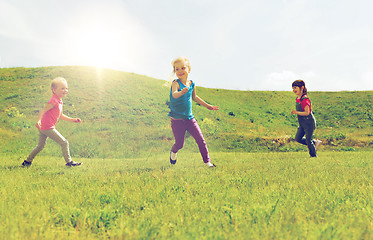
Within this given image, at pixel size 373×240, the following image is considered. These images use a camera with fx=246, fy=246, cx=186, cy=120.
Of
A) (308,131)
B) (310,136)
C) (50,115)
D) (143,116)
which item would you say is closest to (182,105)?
(50,115)

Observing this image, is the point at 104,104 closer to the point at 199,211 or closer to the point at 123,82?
the point at 123,82

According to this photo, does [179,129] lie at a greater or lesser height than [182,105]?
lesser

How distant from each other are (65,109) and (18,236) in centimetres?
2145

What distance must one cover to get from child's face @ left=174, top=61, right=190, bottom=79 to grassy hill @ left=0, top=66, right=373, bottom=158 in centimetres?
738

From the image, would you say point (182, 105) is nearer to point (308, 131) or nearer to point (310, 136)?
point (308, 131)

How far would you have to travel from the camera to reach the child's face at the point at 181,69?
6191 millimetres

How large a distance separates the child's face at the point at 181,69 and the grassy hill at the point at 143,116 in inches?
290

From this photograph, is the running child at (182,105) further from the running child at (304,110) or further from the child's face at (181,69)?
the running child at (304,110)

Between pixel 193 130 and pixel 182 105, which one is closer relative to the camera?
pixel 182 105

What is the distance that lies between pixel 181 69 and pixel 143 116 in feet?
50.5

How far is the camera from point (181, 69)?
620 cm

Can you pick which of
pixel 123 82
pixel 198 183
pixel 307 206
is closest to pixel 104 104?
pixel 123 82

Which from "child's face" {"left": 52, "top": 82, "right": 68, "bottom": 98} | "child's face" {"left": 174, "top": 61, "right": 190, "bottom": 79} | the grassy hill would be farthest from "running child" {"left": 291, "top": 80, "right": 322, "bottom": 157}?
"child's face" {"left": 52, "top": 82, "right": 68, "bottom": 98}

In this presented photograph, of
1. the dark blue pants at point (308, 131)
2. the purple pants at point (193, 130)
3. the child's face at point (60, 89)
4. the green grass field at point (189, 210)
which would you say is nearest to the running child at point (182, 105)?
the purple pants at point (193, 130)
